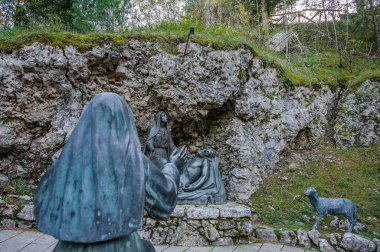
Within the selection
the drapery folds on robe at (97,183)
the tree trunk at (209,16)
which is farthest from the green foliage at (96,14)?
the drapery folds on robe at (97,183)

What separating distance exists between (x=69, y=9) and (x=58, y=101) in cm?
467

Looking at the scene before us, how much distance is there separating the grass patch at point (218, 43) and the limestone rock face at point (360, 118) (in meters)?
0.40

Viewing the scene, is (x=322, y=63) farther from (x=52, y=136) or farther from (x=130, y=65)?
(x=52, y=136)

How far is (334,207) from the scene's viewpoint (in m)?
4.72

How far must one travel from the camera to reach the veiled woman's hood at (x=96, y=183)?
3.67 ft

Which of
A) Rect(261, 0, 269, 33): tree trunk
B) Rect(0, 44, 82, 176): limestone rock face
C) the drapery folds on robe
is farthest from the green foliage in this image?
the drapery folds on robe

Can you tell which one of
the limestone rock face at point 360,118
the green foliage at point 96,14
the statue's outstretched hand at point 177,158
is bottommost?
the limestone rock face at point 360,118

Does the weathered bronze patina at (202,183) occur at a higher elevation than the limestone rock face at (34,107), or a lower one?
lower

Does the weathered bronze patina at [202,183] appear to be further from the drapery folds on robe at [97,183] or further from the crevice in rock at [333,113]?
A: the drapery folds on robe at [97,183]

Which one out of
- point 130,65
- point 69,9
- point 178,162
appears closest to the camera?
point 178,162

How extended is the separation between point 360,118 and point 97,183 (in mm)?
7971

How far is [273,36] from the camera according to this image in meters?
11.1

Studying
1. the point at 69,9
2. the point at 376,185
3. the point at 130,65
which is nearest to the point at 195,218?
the point at 130,65

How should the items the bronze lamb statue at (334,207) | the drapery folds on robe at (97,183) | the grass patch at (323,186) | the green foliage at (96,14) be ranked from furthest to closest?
the green foliage at (96,14)
the grass patch at (323,186)
the bronze lamb statue at (334,207)
the drapery folds on robe at (97,183)
